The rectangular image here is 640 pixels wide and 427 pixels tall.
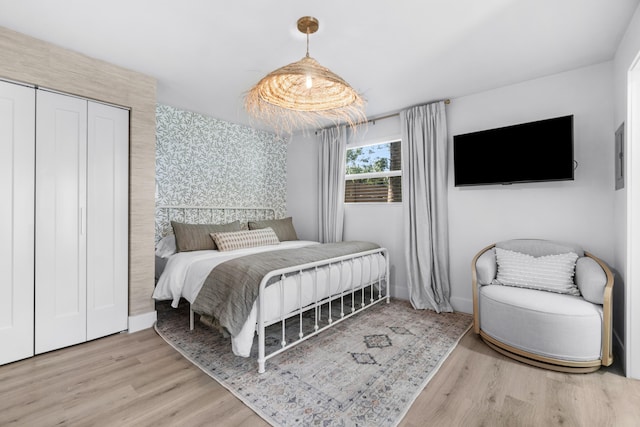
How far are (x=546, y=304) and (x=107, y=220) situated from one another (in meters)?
3.51

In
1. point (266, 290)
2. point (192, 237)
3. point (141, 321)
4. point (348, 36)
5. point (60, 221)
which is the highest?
point (348, 36)

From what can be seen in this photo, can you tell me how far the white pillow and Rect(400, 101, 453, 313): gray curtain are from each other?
103 inches

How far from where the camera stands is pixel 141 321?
8.94 feet

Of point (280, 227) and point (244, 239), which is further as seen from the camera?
point (280, 227)

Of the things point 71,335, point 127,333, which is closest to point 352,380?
point 127,333

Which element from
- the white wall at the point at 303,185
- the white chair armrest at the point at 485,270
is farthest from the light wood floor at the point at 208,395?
the white wall at the point at 303,185

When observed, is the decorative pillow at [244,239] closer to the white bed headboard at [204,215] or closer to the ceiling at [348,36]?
the white bed headboard at [204,215]

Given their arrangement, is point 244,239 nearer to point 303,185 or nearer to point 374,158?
point 303,185

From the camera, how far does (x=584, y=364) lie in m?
1.99

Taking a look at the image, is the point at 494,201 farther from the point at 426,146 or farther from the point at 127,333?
the point at 127,333

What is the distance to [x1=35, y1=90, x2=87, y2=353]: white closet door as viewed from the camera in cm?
223

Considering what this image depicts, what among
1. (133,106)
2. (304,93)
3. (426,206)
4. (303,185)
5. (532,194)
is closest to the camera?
→ (304,93)

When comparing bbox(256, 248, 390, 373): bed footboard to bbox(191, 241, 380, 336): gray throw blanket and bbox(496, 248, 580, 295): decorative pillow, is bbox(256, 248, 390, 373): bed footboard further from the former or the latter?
bbox(496, 248, 580, 295): decorative pillow

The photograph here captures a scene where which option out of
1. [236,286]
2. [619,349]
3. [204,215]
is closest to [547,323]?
[619,349]
